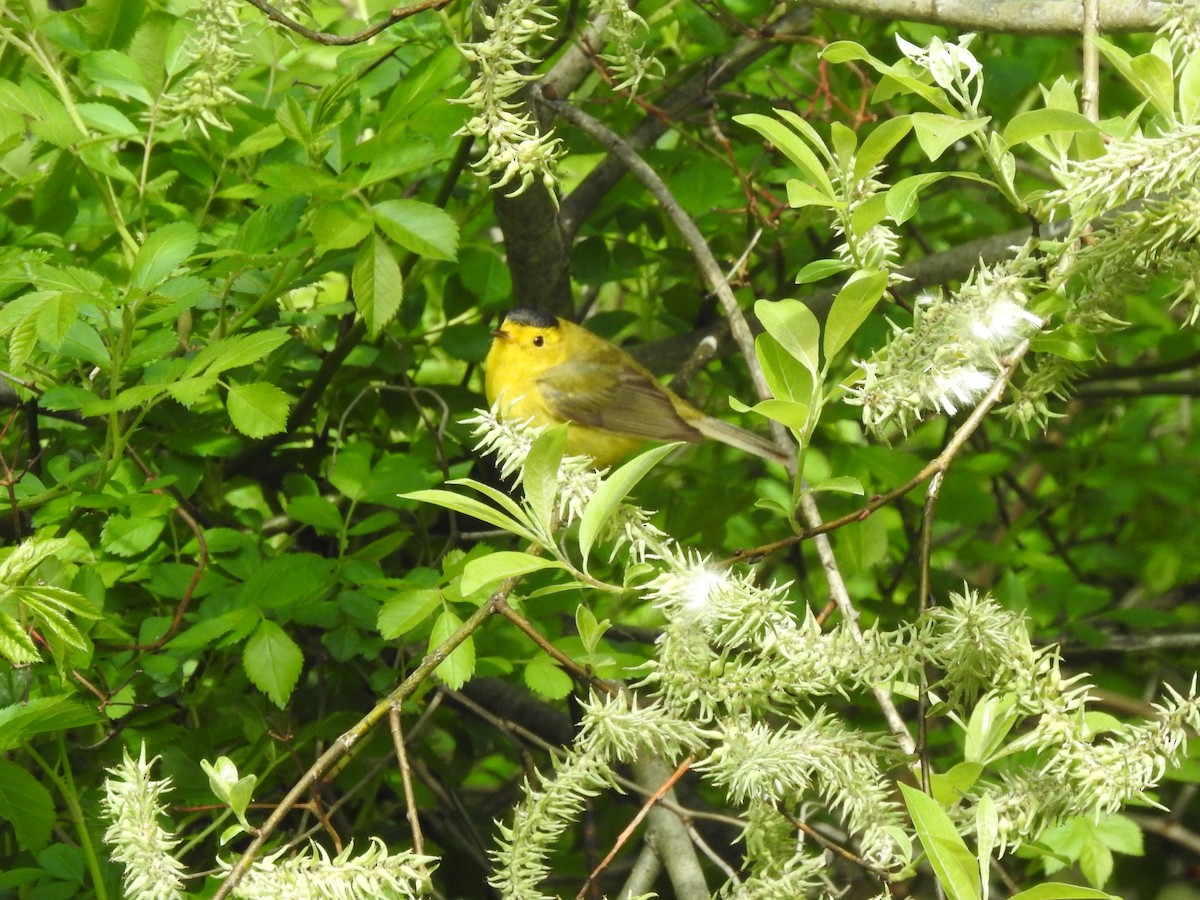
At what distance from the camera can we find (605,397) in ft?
13.3

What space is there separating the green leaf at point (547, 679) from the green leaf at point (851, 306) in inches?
31.5

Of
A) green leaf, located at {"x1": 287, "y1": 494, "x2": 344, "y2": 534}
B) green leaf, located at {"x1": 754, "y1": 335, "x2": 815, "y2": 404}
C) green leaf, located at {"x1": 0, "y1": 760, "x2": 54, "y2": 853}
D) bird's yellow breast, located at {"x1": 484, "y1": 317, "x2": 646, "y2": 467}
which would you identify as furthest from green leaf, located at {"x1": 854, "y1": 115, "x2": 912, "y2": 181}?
bird's yellow breast, located at {"x1": 484, "y1": 317, "x2": 646, "y2": 467}

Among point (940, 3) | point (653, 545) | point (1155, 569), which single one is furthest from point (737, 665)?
point (1155, 569)

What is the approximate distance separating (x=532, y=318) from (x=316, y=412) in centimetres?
75

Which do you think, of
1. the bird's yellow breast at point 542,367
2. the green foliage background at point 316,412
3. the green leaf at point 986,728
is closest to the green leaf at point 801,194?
the green foliage background at point 316,412

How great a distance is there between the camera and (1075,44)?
379 centimetres

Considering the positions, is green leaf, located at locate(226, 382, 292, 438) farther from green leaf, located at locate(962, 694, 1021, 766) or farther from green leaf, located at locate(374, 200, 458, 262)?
green leaf, located at locate(962, 694, 1021, 766)

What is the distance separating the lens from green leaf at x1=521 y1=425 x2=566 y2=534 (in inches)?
54.3

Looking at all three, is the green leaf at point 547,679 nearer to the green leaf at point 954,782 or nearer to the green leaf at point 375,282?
the green leaf at point 375,282

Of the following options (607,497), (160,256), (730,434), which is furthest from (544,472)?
(730,434)

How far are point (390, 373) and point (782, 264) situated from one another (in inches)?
44.6

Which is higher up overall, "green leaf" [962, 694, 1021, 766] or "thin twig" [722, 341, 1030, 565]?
"thin twig" [722, 341, 1030, 565]

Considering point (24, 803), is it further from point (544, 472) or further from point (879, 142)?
point (879, 142)

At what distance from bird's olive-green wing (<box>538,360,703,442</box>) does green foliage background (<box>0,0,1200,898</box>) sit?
0.70 feet
